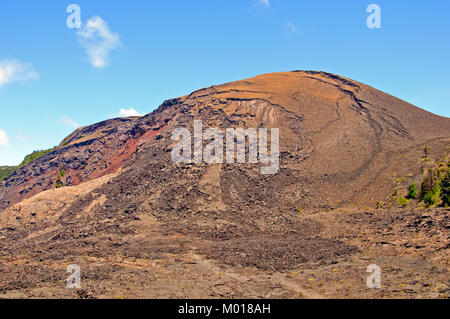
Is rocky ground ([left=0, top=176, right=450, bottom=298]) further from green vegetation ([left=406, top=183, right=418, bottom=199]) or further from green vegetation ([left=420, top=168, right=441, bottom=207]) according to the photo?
green vegetation ([left=406, top=183, right=418, bottom=199])

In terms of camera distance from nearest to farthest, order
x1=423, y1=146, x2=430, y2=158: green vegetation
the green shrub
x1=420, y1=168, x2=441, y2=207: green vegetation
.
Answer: the green shrub < x1=420, y1=168, x2=441, y2=207: green vegetation < x1=423, y1=146, x2=430, y2=158: green vegetation

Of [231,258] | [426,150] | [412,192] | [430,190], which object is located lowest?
[231,258]

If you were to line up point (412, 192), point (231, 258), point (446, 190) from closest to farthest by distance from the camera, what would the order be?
point (231, 258) < point (446, 190) < point (412, 192)

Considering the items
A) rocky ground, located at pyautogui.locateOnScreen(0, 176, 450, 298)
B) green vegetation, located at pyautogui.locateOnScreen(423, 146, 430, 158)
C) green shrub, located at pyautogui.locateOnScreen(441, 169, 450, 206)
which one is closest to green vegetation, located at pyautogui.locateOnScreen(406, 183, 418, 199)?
green shrub, located at pyautogui.locateOnScreen(441, 169, 450, 206)

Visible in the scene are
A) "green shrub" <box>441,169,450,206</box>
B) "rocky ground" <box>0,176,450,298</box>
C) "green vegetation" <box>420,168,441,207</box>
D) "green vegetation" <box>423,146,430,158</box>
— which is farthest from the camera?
"green vegetation" <box>423,146,430,158</box>

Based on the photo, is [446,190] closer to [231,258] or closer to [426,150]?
[426,150]

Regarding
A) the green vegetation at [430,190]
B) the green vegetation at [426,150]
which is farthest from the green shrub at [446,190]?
the green vegetation at [426,150]

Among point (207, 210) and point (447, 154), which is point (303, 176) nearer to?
point (207, 210)

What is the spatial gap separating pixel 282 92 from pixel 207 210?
2569 centimetres

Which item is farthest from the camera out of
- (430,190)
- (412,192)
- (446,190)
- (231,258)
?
(412,192)

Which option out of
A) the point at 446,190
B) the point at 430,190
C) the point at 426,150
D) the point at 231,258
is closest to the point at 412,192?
the point at 430,190

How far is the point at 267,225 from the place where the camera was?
3259cm

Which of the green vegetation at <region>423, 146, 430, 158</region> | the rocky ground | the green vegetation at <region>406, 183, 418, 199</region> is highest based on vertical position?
the green vegetation at <region>423, 146, 430, 158</region>
